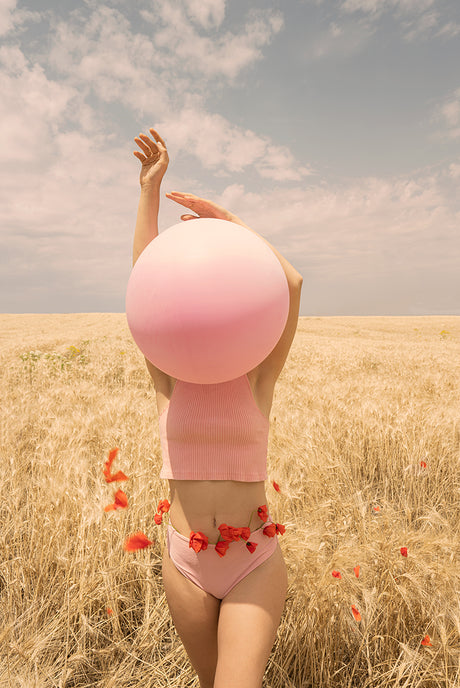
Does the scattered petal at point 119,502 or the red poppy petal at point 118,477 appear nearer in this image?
the scattered petal at point 119,502

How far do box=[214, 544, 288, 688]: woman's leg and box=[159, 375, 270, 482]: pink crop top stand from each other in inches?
12.3

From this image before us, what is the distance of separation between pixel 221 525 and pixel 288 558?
Answer: 3.44 feet

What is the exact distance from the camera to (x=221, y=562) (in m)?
1.22

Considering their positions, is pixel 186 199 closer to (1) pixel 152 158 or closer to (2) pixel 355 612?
(1) pixel 152 158

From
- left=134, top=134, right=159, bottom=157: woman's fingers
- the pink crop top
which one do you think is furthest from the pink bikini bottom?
left=134, top=134, right=159, bottom=157: woman's fingers

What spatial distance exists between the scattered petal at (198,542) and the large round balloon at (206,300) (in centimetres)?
50

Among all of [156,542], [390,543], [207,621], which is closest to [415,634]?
[390,543]

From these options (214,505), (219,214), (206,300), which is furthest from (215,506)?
(219,214)

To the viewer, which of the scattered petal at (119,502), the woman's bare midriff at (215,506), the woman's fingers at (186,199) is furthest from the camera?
the scattered petal at (119,502)

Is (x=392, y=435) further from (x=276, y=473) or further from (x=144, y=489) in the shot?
(x=144, y=489)

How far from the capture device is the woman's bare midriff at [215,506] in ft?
4.14

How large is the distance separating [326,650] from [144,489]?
1.43 metres

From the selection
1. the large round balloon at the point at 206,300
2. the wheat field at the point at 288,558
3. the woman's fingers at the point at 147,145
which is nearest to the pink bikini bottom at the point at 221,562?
the large round balloon at the point at 206,300

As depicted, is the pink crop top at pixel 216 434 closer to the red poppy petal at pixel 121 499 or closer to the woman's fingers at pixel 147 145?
the woman's fingers at pixel 147 145
